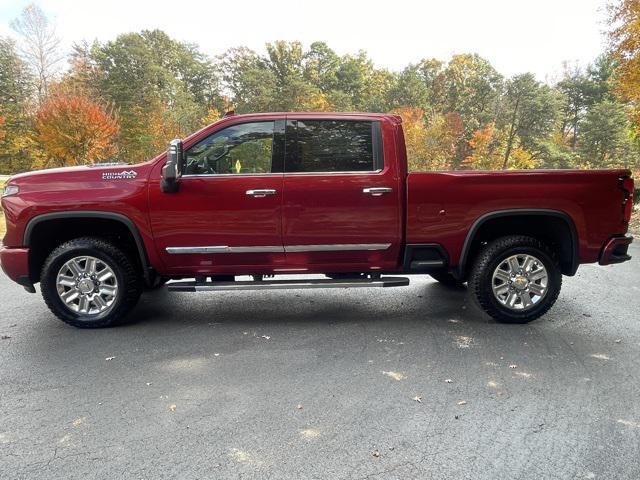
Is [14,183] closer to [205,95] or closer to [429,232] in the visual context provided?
[429,232]

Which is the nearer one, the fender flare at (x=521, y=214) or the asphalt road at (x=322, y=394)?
the asphalt road at (x=322, y=394)

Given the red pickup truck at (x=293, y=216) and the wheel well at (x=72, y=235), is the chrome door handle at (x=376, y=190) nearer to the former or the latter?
the red pickup truck at (x=293, y=216)

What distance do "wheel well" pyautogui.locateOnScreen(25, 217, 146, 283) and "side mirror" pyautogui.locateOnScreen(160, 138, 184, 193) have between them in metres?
0.57

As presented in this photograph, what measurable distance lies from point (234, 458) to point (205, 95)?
4764cm

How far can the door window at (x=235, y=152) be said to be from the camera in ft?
14.7

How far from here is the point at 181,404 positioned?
10.2 feet

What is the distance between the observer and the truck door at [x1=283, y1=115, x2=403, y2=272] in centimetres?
446

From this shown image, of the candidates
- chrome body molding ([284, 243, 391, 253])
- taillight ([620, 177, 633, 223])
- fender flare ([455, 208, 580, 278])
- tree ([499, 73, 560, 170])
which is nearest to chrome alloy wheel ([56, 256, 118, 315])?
chrome body molding ([284, 243, 391, 253])

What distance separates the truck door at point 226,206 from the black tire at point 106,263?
39 centimetres

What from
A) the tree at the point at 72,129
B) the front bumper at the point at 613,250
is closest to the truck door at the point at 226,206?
the front bumper at the point at 613,250

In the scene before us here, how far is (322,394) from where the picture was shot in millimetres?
3234

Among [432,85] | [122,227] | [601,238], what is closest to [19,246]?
[122,227]

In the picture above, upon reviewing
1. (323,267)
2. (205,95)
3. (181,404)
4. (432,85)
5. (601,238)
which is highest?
(432,85)

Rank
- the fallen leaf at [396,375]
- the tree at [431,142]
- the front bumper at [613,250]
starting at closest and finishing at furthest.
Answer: the fallen leaf at [396,375]
the front bumper at [613,250]
the tree at [431,142]
